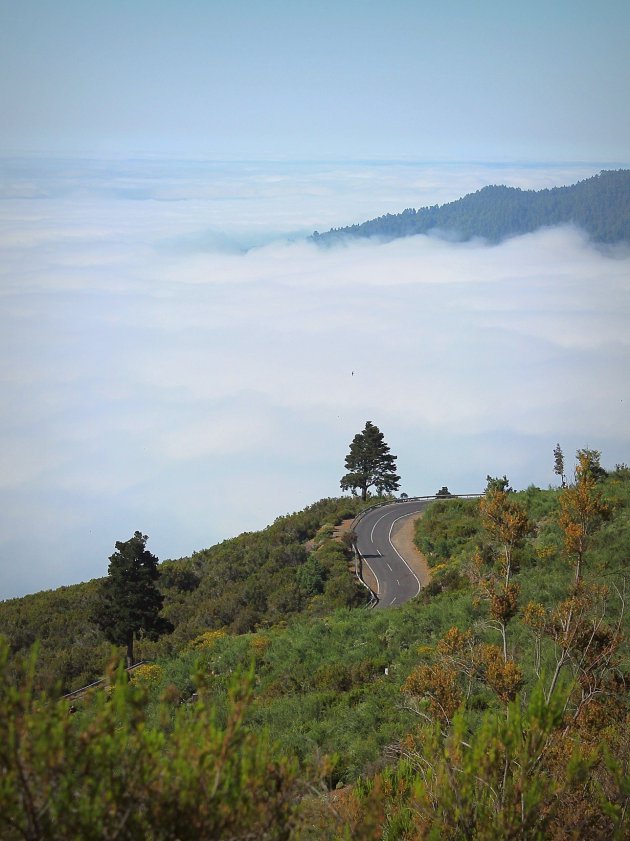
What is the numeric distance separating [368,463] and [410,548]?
1576 cm

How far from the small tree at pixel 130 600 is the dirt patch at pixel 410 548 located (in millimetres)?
13296

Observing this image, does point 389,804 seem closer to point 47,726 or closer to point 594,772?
point 594,772

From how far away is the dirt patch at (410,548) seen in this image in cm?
4012

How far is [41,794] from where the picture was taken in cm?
580

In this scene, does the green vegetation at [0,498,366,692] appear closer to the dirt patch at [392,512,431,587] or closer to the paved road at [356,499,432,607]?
the paved road at [356,499,432,607]

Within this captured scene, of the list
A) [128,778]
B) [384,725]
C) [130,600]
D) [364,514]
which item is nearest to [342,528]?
[364,514]

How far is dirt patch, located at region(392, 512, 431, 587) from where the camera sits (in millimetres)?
40116

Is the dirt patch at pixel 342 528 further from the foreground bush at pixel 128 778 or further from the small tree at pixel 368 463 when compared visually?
the foreground bush at pixel 128 778

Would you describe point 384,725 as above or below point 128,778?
below

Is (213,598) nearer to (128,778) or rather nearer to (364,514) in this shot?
(364,514)

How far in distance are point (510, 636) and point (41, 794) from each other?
53.8ft

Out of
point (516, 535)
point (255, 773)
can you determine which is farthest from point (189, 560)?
point (255, 773)

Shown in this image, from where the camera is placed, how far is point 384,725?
55.0 feet

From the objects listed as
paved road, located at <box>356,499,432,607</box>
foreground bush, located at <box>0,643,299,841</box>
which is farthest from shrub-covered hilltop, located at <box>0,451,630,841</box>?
paved road, located at <box>356,499,432,607</box>
